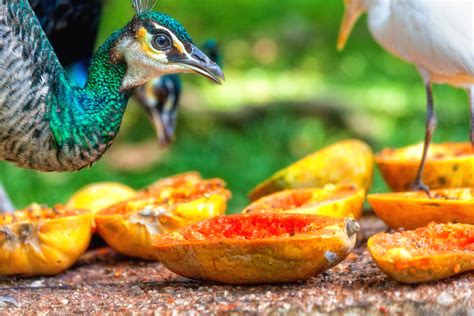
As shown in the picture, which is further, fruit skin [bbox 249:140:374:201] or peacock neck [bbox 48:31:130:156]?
fruit skin [bbox 249:140:374:201]

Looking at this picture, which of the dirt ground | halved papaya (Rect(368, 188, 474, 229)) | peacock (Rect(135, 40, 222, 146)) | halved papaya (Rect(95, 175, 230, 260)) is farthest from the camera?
peacock (Rect(135, 40, 222, 146))

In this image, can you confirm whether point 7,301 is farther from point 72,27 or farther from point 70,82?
point 72,27

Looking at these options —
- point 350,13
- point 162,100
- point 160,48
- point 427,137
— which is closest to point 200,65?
point 160,48

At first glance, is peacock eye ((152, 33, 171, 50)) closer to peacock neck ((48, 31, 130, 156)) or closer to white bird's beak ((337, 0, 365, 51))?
peacock neck ((48, 31, 130, 156))

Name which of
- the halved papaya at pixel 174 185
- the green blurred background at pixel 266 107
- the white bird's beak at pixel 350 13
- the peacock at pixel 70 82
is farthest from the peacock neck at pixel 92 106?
the green blurred background at pixel 266 107

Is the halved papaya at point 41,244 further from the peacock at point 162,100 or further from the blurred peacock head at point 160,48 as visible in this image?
the peacock at point 162,100

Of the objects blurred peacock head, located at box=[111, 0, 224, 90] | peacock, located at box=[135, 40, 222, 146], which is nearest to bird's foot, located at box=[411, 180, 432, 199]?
blurred peacock head, located at box=[111, 0, 224, 90]
